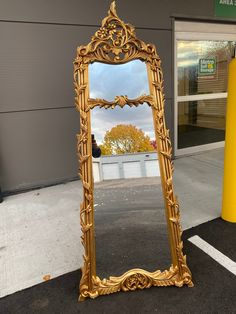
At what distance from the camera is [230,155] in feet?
8.15

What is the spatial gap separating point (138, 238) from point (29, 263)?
0.95m

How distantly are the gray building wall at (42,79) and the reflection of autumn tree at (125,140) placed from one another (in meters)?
2.03

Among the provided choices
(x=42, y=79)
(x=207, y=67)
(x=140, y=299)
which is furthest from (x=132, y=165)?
(x=207, y=67)

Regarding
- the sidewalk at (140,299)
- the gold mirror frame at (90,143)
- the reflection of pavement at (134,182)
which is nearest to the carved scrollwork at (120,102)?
the gold mirror frame at (90,143)

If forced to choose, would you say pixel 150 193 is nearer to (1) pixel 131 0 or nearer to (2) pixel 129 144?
(2) pixel 129 144

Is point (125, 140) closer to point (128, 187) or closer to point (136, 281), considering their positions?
point (128, 187)

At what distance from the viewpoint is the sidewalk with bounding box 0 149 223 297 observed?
2020 mm

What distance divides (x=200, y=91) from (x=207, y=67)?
469mm

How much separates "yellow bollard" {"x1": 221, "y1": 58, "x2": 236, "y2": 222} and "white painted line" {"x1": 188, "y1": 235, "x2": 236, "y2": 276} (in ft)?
1.61

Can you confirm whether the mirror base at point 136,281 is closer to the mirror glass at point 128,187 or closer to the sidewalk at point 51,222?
the mirror glass at point 128,187

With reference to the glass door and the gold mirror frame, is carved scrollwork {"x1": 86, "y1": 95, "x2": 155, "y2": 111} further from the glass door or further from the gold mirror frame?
the glass door

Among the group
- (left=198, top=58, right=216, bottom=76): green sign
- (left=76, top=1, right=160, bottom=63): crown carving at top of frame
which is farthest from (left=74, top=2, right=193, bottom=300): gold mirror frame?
(left=198, top=58, right=216, bottom=76): green sign

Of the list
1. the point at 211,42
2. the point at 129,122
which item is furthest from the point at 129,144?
the point at 211,42

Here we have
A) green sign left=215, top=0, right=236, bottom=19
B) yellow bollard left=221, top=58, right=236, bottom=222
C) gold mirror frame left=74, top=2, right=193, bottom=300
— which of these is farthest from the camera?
green sign left=215, top=0, right=236, bottom=19
